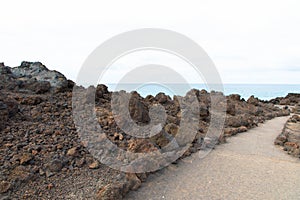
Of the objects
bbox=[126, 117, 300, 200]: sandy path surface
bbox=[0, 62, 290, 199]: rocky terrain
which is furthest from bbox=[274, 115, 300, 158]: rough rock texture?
bbox=[0, 62, 290, 199]: rocky terrain

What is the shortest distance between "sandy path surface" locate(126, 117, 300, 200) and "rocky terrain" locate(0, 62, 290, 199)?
13.1 inches

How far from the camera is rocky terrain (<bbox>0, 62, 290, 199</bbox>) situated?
3828mm

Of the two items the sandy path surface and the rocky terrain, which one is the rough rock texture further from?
the rocky terrain

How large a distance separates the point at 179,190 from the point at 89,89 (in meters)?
3.53

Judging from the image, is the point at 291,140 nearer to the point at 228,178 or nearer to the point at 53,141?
the point at 228,178

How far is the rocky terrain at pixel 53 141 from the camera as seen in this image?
12.6 feet

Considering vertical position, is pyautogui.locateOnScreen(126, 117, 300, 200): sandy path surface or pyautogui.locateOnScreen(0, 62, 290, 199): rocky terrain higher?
pyautogui.locateOnScreen(0, 62, 290, 199): rocky terrain

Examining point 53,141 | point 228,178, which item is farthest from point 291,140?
point 53,141

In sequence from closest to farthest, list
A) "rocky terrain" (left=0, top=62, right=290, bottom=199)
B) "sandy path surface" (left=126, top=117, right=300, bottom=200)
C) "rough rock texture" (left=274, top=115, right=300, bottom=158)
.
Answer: "rocky terrain" (left=0, top=62, right=290, bottom=199), "sandy path surface" (left=126, top=117, right=300, bottom=200), "rough rock texture" (left=274, top=115, right=300, bottom=158)

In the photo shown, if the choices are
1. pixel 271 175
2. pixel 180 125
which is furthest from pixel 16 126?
pixel 271 175

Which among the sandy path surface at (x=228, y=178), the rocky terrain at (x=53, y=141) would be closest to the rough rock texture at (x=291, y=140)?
the sandy path surface at (x=228, y=178)

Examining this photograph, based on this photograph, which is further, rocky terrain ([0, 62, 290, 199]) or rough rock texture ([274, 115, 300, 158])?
rough rock texture ([274, 115, 300, 158])

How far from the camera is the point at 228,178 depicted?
4.84 metres

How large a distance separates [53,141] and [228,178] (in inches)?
118
